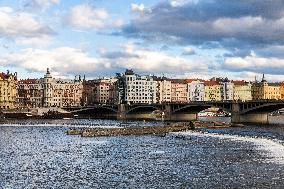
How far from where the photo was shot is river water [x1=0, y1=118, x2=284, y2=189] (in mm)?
51125

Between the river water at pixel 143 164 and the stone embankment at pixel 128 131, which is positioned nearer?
the river water at pixel 143 164

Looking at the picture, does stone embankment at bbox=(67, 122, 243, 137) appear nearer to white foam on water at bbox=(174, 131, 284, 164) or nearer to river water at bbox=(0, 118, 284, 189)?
river water at bbox=(0, 118, 284, 189)

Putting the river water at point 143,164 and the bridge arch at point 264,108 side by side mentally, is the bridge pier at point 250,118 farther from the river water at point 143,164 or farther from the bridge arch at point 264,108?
the river water at point 143,164

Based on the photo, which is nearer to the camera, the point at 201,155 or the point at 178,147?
the point at 201,155

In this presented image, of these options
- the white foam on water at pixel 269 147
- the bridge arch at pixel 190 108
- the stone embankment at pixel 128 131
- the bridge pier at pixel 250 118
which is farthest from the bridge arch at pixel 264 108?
the white foam on water at pixel 269 147

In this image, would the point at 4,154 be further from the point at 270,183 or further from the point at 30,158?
the point at 270,183

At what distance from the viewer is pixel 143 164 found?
63.8m

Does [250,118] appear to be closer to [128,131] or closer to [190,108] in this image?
[190,108]

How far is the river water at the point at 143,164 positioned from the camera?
5112 cm

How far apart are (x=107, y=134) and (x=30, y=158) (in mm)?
43405

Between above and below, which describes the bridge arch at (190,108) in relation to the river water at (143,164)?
above

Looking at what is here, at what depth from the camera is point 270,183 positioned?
49.7m

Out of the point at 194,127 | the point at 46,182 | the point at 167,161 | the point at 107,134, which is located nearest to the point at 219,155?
the point at 167,161

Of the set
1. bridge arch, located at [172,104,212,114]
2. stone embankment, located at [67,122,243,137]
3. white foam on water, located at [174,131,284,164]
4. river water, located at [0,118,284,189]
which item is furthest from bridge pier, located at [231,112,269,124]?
river water, located at [0,118,284,189]
